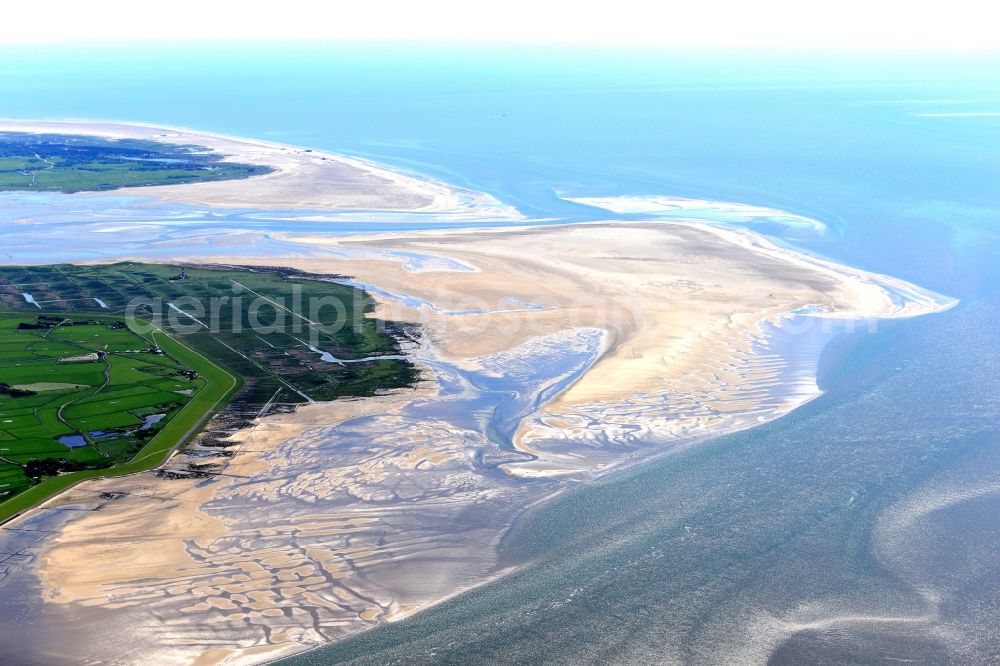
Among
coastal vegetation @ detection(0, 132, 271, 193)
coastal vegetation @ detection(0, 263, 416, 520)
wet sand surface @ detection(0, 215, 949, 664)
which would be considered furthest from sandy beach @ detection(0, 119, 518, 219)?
coastal vegetation @ detection(0, 263, 416, 520)

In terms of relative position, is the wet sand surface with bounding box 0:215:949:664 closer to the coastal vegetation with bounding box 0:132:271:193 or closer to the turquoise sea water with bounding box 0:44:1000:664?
the turquoise sea water with bounding box 0:44:1000:664

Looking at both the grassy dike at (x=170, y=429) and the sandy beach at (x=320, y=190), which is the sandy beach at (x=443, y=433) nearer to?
the grassy dike at (x=170, y=429)

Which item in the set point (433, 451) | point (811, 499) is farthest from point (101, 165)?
point (811, 499)

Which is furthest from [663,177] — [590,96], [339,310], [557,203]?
[590,96]

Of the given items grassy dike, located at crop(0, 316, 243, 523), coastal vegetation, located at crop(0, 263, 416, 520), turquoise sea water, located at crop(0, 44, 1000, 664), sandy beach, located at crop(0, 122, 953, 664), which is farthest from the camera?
coastal vegetation, located at crop(0, 263, 416, 520)

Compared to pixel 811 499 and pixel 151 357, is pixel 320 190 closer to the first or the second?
pixel 151 357

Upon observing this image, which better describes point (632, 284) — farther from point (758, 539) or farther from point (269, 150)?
point (269, 150)

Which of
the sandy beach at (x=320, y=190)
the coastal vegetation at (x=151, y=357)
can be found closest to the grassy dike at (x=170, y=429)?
the coastal vegetation at (x=151, y=357)
